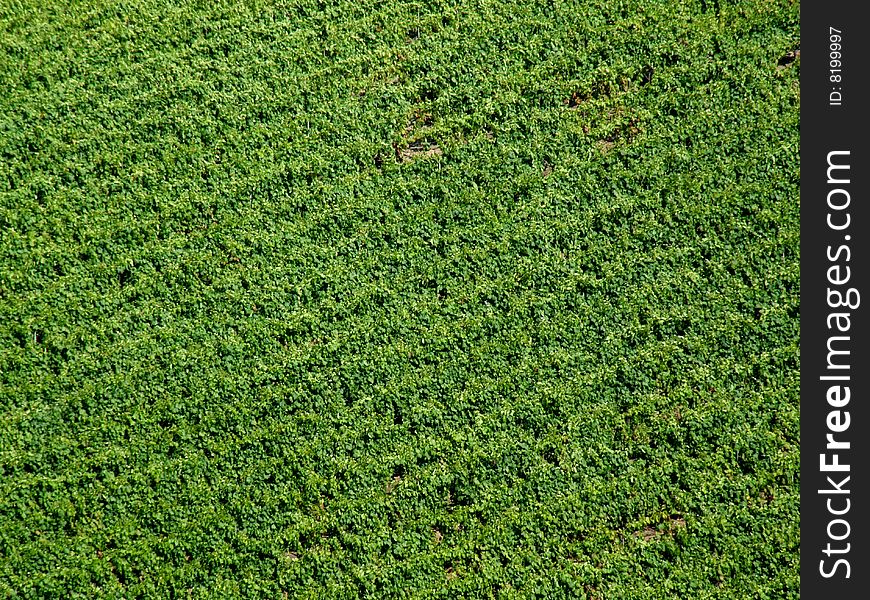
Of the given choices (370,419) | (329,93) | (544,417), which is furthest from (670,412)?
(329,93)

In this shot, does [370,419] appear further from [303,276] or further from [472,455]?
[303,276]
